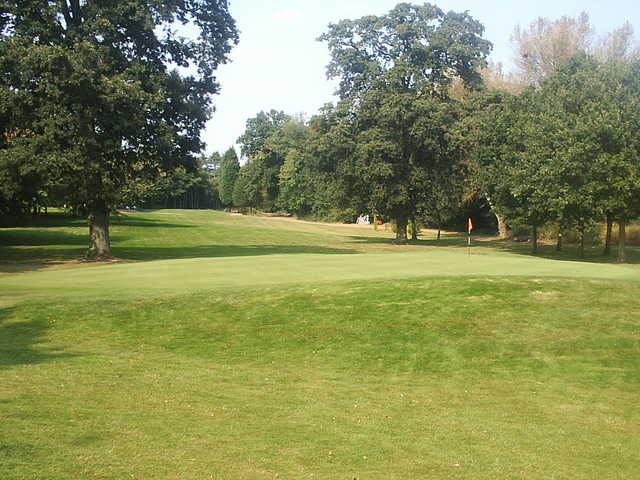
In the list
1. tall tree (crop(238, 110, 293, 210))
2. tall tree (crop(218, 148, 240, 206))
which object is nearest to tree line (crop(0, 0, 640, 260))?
tall tree (crop(238, 110, 293, 210))

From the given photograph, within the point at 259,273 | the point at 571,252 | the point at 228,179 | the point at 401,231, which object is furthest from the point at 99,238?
the point at 228,179

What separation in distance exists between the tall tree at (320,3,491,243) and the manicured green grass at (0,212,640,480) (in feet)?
93.4

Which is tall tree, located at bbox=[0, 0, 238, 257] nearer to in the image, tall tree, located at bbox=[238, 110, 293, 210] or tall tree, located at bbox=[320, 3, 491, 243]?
tall tree, located at bbox=[320, 3, 491, 243]

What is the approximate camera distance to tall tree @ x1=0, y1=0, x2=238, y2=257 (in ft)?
97.9

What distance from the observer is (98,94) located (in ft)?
101

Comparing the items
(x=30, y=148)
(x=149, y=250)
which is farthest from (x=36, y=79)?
(x=149, y=250)

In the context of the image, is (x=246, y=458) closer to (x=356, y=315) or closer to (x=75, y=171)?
(x=356, y=315)

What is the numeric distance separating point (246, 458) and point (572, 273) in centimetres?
1520

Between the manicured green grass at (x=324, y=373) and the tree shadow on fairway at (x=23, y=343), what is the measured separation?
63mm

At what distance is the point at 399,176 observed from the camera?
172 ft

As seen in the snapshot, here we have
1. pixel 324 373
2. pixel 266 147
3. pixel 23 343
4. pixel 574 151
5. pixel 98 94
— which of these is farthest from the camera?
pixel 266 147

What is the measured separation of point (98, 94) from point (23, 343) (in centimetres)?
1934

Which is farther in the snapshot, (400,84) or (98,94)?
(400,84)

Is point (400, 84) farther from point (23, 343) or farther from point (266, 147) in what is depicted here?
point (266, 147)
